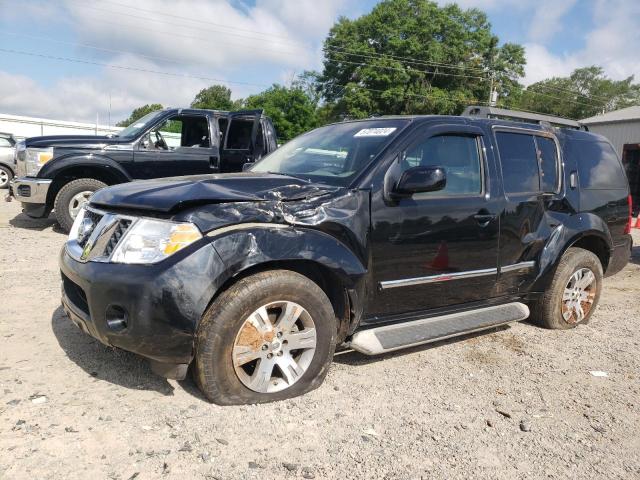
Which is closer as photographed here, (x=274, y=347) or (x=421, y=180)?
(x=274, y=347)

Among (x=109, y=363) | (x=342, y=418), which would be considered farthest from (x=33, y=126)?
(x=342, y=418)

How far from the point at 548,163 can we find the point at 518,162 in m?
0.45

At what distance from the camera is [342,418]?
9.34ft

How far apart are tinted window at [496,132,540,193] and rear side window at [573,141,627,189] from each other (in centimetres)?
68

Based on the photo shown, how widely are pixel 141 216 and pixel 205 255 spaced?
46cm

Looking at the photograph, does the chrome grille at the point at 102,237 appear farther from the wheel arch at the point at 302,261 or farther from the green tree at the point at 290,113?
the green tree at the point at 290,113

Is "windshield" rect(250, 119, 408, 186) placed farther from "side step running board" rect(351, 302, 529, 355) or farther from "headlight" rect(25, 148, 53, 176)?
"headlight" rect(25, 148, 53, 176)

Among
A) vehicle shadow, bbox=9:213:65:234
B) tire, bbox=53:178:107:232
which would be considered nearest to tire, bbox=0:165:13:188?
vehicle shadow, bbox=9:213:65:234

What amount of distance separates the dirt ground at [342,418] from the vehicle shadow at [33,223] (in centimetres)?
463

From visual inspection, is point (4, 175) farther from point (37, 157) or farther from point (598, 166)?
point (598, 166)

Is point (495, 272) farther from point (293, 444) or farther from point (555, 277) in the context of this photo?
point (293, 444)

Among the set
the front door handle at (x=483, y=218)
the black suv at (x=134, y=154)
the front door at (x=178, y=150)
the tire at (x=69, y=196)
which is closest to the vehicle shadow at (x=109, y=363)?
the front door handle at (x=483, y=218)

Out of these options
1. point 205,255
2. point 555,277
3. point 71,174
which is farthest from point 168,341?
point 71,174

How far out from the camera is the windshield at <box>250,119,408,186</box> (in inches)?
134
